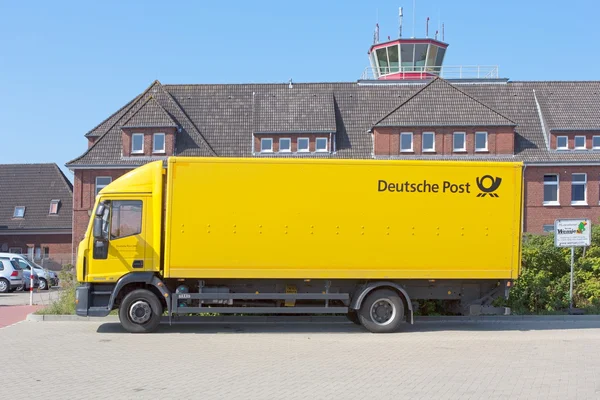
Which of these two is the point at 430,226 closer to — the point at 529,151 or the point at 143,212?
the point at 143,212

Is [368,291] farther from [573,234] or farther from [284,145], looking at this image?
[284,145]

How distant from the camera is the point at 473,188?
14.9 meters

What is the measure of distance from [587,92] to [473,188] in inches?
1386

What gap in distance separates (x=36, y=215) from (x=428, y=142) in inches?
1169

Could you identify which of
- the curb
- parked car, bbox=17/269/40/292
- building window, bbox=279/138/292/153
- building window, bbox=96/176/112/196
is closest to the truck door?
the curb

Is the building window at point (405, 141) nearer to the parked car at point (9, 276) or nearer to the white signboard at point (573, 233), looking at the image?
the parked car at point (9, 276)

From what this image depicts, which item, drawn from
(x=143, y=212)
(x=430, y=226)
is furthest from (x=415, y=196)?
(x=143, y=212)

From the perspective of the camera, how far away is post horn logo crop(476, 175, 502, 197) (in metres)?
14.9

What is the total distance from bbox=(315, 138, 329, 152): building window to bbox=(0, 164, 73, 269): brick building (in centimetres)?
1945

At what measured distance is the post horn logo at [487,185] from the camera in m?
14.9

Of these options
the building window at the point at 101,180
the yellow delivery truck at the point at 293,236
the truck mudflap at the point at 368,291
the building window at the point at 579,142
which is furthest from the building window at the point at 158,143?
the truck mudflap at the point at 368,291

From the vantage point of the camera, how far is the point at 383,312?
1500cm

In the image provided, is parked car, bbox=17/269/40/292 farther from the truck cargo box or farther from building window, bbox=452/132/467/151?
building window, bbox=452/132/467/151

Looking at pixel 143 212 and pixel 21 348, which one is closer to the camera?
pixel 21 348
